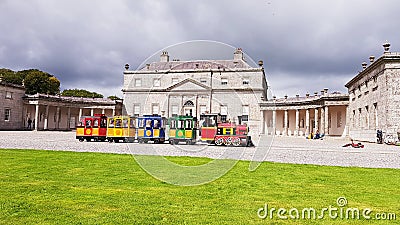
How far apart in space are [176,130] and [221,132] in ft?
9.86

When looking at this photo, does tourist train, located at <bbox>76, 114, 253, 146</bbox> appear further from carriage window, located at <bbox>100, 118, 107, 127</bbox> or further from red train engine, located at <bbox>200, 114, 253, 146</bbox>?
carriage window, located at <bbox>100, 118, 107, 127</bbox>

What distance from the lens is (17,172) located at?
320 inches

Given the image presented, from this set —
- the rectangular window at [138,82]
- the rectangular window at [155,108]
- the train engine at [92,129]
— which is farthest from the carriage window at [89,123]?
the rectangular window at [155,108]

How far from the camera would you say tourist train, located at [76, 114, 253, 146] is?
20.8 metres

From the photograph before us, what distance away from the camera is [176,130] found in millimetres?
21328

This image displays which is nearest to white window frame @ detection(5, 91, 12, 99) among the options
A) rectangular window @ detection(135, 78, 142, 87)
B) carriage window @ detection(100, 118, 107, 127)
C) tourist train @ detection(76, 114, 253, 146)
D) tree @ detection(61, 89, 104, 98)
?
rectangular window @ detection(135, 78, 142, 87)

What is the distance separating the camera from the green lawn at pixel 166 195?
4.58 meters

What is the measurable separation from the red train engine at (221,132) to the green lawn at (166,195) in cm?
1124

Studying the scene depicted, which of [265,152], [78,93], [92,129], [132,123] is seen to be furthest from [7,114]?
[265,152]

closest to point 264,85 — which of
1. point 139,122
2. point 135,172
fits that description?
point 139,122

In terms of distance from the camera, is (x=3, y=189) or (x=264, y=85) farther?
(x=264, y=85)

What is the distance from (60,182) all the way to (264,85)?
1397 inches

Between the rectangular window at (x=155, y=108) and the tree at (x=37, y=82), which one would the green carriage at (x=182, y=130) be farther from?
the tree at (x=37, y=82)

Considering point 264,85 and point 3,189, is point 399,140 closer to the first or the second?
point 264,85
